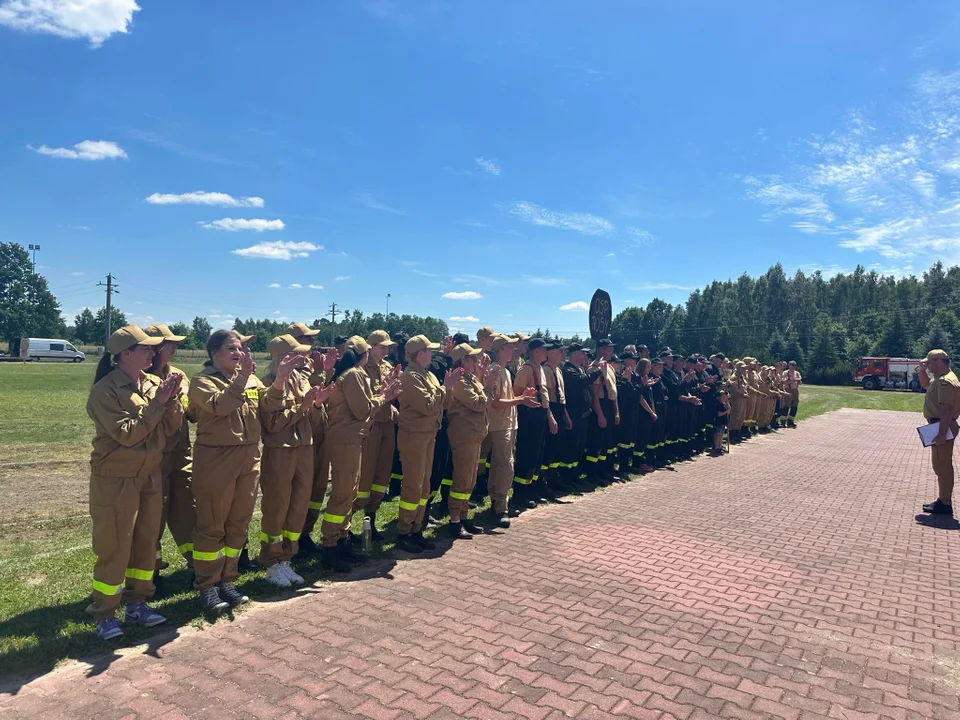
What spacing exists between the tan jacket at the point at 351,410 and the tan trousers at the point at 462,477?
57.5 inches

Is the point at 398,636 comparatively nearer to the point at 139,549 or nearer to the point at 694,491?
the point at 139,549

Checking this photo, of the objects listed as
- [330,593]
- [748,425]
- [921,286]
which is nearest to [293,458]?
[330,593]

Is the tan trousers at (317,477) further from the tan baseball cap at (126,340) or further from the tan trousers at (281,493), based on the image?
the tan baseball cap at (126,340)

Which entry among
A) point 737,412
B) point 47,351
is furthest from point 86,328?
point 737,412

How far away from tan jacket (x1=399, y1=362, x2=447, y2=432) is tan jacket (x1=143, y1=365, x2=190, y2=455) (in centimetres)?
200

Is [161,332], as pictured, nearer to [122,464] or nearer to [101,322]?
[122,464]

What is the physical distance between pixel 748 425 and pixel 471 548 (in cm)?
1342

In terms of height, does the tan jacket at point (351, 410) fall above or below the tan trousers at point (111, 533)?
above

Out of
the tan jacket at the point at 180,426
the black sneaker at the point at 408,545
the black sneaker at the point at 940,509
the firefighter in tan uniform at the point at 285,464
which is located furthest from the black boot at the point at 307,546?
the black sneaker at the point at 940,509

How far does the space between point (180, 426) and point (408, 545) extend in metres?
2.60

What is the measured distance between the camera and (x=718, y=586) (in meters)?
5.52

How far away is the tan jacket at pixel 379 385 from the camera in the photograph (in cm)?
615

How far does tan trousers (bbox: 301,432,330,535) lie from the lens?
5.80 meters

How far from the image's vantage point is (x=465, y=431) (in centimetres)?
679
